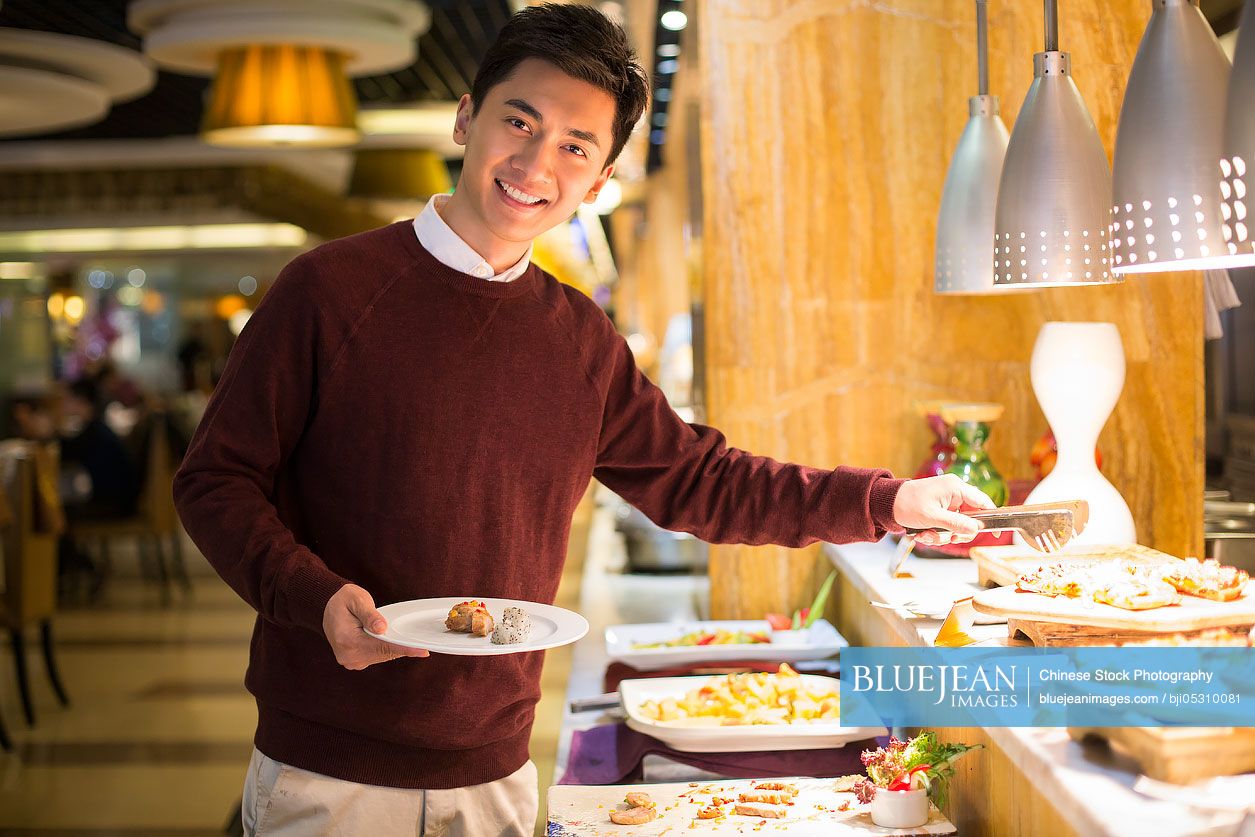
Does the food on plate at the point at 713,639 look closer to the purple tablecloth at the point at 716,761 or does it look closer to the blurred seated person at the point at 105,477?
the purple tablecloth at the point at 716,761

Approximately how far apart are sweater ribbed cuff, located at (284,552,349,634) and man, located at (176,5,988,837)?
0.13 metres

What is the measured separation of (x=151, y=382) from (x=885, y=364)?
20.2 metres

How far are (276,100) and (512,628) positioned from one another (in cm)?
506

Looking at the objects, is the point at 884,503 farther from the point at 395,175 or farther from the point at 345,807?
the point at 395,175

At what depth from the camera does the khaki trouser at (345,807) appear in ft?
5.84

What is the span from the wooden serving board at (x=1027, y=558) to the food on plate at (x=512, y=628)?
30.7 inches

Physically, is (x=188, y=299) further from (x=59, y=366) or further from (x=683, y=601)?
(x=683, y=601)

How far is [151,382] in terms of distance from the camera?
2138cm

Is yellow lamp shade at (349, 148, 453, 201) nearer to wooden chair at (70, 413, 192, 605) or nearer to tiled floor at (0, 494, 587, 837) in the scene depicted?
wooden chair at (70, 413, 192, 605)

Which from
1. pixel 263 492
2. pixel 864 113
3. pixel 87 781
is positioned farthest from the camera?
pixel 87 781

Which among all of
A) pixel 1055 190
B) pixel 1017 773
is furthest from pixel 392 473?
pixel 1055 190

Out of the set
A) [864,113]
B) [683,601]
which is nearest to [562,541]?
[864,113]

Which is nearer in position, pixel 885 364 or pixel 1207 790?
pixel 1207 790

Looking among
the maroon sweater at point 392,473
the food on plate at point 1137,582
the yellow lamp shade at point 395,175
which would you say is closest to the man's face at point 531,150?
the maroon sweater at point 392,473
